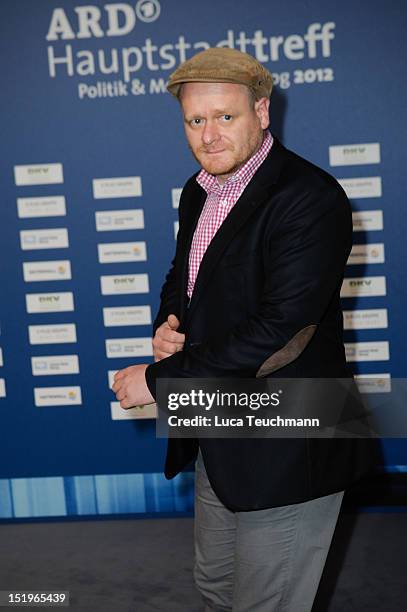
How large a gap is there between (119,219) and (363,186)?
3.41ft

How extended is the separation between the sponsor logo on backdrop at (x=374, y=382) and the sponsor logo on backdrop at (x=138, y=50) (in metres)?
1.26

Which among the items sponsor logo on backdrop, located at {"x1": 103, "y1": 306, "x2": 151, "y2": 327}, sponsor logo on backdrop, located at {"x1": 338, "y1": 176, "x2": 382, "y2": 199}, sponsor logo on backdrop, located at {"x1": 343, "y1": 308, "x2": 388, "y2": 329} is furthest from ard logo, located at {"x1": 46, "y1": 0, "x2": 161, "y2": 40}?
sponsor logo on backdrop, located at {"x1": 343, "y1": 308, "x2": 388, "y2": 329}

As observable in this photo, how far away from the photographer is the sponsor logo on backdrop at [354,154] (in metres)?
3.11

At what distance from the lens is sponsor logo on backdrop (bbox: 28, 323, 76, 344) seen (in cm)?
333

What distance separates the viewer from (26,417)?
11.2 ft

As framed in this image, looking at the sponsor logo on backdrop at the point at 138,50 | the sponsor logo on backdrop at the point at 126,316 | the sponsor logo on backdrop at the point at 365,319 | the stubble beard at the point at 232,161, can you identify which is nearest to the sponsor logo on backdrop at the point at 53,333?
the sponsor logo on backdrop at the point at 126,316

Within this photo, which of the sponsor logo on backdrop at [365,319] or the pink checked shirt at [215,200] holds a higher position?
the pink checked shirt at [215,200]

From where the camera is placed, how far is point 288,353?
165 cm

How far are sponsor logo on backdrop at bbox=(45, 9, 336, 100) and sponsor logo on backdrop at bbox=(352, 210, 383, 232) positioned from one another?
0.56m

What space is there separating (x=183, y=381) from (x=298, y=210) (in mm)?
441

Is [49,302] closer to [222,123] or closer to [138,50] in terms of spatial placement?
[138,50]

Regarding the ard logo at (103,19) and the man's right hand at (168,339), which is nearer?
the man's right hand at (168,339)

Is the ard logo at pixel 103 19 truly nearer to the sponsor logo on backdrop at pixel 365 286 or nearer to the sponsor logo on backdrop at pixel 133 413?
the sponsor logo on backdrop at pixel 365 286

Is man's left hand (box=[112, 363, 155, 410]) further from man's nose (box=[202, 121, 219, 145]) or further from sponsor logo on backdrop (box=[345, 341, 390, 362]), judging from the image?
sponsor logo on backdrop (box=[345, 341, 390, 362])
